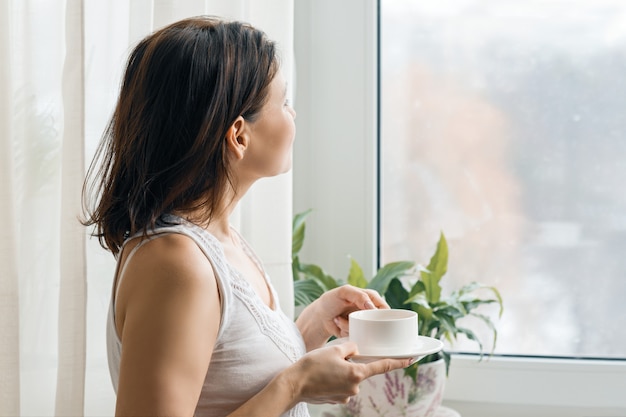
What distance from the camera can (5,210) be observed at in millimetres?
1060

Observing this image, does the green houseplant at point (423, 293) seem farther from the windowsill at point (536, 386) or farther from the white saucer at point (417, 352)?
the white saucer at point (417, 352)

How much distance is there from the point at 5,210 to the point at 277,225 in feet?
1.53

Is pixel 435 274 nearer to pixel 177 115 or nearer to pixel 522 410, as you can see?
pixel 522 410

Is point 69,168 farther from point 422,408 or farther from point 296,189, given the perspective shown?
point 422,408

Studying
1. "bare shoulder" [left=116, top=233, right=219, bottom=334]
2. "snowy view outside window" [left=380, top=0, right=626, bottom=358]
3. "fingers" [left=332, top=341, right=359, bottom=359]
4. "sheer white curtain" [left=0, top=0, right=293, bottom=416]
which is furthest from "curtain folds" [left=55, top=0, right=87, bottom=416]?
"snowy view outside window" [left=380, top=0, right=626, bottom=358]

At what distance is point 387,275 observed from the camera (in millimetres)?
1403

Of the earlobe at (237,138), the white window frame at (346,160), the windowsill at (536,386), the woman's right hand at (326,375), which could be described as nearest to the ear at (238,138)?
the earlobe at (237,138)

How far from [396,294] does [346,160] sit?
352mm

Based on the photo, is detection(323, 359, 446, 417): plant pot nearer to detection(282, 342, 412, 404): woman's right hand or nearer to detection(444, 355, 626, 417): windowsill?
detection(444, 355, 626, 417): windowsill

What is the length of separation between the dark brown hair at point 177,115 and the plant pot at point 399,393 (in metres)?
0.61

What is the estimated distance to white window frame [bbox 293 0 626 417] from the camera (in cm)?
155

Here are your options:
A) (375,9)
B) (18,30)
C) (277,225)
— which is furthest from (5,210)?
(375,9)

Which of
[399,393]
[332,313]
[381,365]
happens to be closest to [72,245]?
[332,313]

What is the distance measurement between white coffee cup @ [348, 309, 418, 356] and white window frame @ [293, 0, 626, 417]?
25.9 inches
